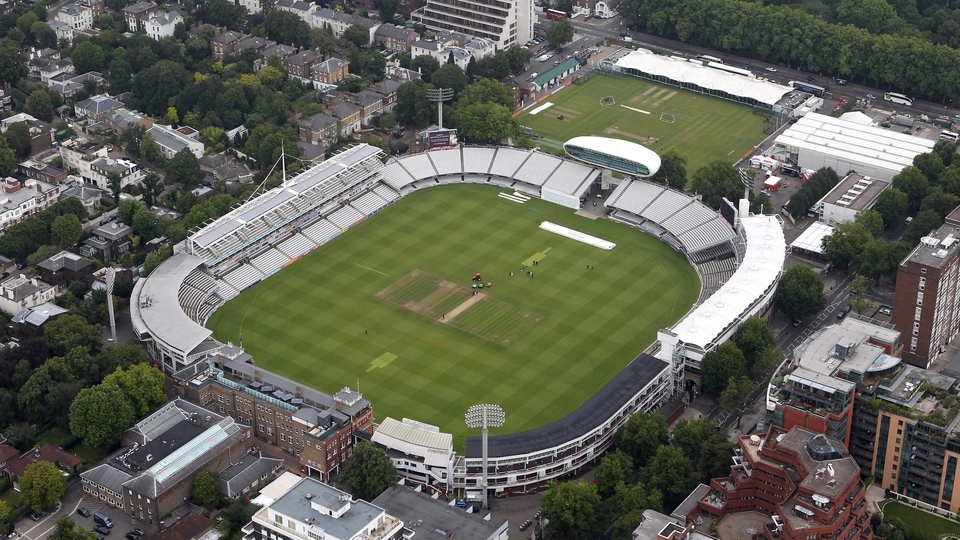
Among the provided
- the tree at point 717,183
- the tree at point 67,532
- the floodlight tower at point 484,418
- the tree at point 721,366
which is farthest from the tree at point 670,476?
the tree at point 717,183

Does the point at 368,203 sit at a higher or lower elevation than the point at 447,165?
lower

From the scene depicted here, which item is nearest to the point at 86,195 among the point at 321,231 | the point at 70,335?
the point at 321,231

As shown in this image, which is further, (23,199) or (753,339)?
(23,199)

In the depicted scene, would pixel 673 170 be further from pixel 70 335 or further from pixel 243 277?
pixel 70 335

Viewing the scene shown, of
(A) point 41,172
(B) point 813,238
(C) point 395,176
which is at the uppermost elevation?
(C) point 395,176

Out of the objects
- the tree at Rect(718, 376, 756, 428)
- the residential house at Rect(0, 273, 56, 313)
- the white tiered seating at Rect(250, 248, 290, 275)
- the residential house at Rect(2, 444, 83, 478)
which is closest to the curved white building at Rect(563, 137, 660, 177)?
the white tiered seating at Rect(250, 248, 290, 275)

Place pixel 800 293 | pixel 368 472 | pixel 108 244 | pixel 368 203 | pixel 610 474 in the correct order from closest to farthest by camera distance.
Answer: pixel 368 472 < pixel 610 474 < pixel 800 293 < pixel 108 244 < pixel 368 203

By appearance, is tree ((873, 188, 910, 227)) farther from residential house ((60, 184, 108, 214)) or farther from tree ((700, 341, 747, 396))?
residential house ((60, 184, 108, 214))
